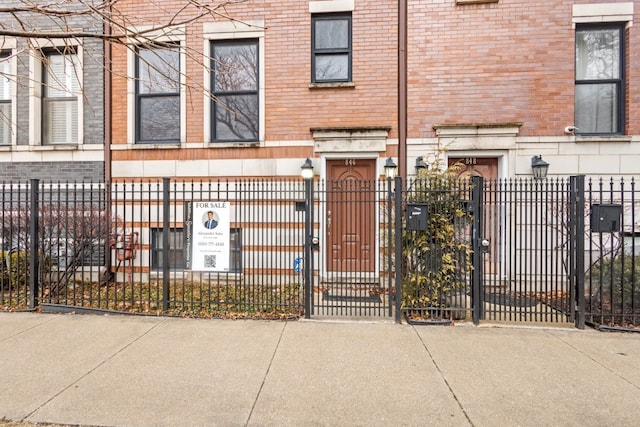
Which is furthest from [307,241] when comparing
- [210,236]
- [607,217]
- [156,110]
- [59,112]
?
[59,112]

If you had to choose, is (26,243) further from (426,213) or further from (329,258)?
(426,213)

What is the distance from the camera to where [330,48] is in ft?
24.4

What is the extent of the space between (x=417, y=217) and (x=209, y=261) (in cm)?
342

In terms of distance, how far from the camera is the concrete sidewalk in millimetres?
3002

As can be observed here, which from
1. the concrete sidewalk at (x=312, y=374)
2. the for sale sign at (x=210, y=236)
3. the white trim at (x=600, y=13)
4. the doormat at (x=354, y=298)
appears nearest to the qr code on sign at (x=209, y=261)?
the for sale sign at (x=210, y=236)

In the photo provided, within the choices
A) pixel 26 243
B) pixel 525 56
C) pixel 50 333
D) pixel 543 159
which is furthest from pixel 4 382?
pixel 525 56

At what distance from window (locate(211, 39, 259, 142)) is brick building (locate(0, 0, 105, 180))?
8.43 feet

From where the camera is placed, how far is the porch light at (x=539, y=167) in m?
6.64

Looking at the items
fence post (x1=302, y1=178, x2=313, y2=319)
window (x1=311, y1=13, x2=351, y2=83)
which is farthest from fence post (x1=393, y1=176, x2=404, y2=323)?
window (x1=311, y1=13, x2=351, y2=83)

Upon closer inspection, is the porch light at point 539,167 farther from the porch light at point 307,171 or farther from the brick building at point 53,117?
the brick building at point 53,117

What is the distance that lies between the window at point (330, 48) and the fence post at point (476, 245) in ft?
12.3

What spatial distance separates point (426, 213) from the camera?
518 cm

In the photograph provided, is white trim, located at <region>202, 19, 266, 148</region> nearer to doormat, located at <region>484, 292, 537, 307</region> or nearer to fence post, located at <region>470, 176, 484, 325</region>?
fence post, located at <region>470, 176, 484, 325</region>

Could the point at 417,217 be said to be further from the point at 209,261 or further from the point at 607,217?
the point at 209,261
